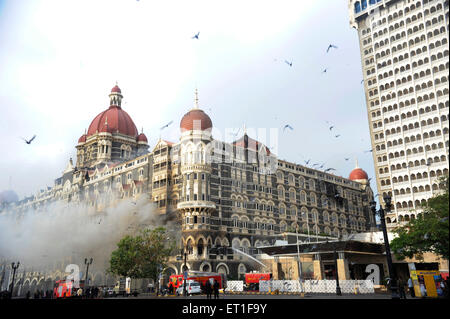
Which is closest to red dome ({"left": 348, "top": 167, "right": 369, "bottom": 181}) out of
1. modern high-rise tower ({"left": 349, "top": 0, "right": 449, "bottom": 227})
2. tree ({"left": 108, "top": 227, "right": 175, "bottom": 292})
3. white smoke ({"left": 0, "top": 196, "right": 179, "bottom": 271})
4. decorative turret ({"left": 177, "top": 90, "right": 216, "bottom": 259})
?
modern high-rise tower ({"left": 349, "top": 0, "right": 449, "bottom": 227})

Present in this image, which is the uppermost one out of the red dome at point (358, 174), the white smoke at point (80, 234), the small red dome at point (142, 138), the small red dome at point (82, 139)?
the small red dome at point (82, 139)

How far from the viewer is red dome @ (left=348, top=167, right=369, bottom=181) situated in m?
105

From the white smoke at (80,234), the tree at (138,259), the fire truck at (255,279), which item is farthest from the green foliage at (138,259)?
the white smoke at (80,234)

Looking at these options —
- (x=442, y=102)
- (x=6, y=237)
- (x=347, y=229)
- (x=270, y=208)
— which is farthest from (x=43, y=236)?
(x=442, y=102)

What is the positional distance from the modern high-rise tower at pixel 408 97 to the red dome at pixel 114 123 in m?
57.6

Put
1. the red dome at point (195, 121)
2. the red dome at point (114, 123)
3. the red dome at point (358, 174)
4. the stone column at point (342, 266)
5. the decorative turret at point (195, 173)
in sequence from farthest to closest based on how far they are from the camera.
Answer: the red dome at point (358, 174), the red dome at point (114, 123), the red dome at point (195, 121), the decorative turret at point (195, 173), the stone column at point (342, 266)

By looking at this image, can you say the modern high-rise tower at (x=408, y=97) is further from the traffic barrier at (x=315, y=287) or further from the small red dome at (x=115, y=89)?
the small red dome at (x=115, y=89)

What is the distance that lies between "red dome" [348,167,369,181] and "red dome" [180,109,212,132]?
5251 centimetres

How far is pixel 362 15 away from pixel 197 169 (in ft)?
144

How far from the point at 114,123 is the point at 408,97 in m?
66.6

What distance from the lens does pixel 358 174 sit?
10525cm

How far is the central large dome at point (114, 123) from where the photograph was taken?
316 ft

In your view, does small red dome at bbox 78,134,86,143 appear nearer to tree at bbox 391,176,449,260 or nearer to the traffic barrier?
the traffic barrier

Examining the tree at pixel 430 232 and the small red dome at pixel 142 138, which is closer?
the tree at pixel 430 232
